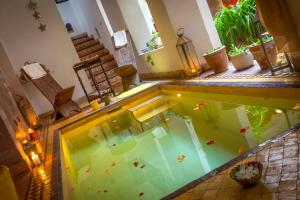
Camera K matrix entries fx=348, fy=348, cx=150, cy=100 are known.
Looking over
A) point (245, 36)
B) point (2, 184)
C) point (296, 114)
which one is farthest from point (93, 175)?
point (245, 36)

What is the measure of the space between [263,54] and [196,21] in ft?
6.62

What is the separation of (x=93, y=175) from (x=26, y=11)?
6.73 m


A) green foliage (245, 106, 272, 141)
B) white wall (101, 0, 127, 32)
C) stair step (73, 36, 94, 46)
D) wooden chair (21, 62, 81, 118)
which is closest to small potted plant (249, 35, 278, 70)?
green foliage (245, 106, 272, 141)

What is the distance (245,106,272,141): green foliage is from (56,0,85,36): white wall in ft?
39.0

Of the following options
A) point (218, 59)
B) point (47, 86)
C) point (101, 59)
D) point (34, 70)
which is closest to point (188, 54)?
point (218, 59)

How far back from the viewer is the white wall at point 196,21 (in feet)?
20.2

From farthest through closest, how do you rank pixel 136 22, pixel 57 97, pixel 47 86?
pixel 136 22 → pixel 47 86 → pixel 57 97

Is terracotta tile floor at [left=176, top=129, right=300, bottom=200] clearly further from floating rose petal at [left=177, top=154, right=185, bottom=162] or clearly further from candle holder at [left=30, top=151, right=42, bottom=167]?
candle holder at [left=30, top=151, right=42, bottom=167]

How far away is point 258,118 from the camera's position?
3.48 m

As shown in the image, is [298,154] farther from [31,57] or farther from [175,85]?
[31,57]

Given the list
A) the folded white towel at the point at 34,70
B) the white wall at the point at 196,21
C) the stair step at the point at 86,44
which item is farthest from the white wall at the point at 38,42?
the white wall at the point at 196,21

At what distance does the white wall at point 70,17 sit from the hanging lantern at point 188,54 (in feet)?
30.1

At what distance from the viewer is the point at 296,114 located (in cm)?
310

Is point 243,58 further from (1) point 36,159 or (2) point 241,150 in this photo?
(1) point 36,159
